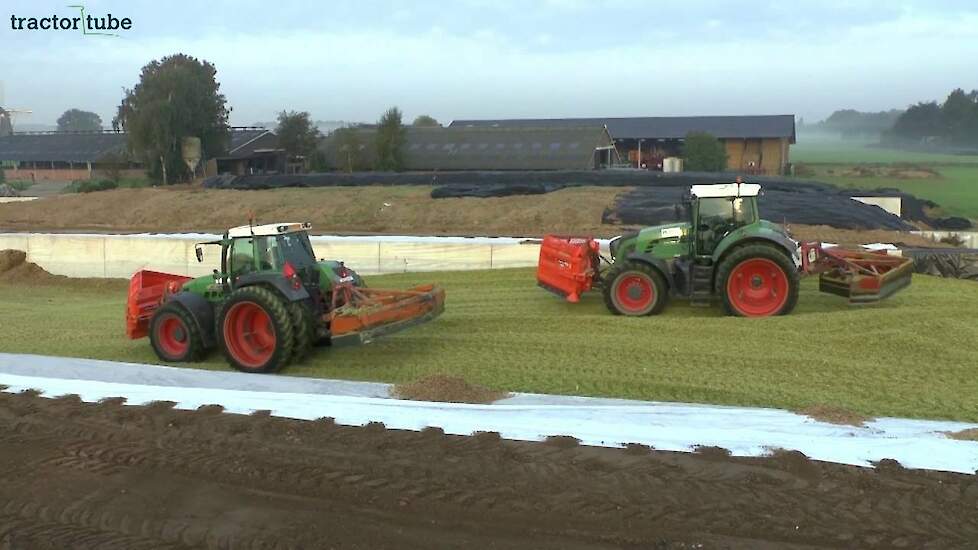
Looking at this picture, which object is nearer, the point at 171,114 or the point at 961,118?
the point at 171,114

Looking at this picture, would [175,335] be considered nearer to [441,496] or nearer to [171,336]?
[171,336]

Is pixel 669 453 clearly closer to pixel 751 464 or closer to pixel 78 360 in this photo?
pixel 751 464

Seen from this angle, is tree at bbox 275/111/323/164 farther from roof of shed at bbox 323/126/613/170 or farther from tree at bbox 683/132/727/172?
tree at bbox 683/132/727/172

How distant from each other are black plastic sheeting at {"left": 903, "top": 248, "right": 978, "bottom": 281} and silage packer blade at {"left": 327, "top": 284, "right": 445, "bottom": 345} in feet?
32.0

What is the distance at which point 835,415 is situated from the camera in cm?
702

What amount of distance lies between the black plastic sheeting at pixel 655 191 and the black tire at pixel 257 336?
1041cm

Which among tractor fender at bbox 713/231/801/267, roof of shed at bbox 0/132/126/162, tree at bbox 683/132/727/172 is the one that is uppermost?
roof of shed at bbox 0/132/126/162

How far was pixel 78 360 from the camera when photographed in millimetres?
10469

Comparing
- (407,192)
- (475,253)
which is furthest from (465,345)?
(407,192)

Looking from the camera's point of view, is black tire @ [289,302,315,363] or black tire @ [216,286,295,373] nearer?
black tire @ [216,286,295,373]

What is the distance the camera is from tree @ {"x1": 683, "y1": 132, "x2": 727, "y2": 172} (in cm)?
4984

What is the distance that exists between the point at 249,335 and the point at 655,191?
18979mm

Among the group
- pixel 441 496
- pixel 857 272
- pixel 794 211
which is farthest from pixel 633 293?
pixel 794 211

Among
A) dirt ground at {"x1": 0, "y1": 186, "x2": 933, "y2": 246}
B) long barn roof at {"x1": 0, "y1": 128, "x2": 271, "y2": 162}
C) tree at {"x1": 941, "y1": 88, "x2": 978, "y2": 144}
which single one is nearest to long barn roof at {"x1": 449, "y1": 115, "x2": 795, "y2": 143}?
long barn roof at {"x1": 0, "y1": 128, "x2": 271, "y2": 162}
